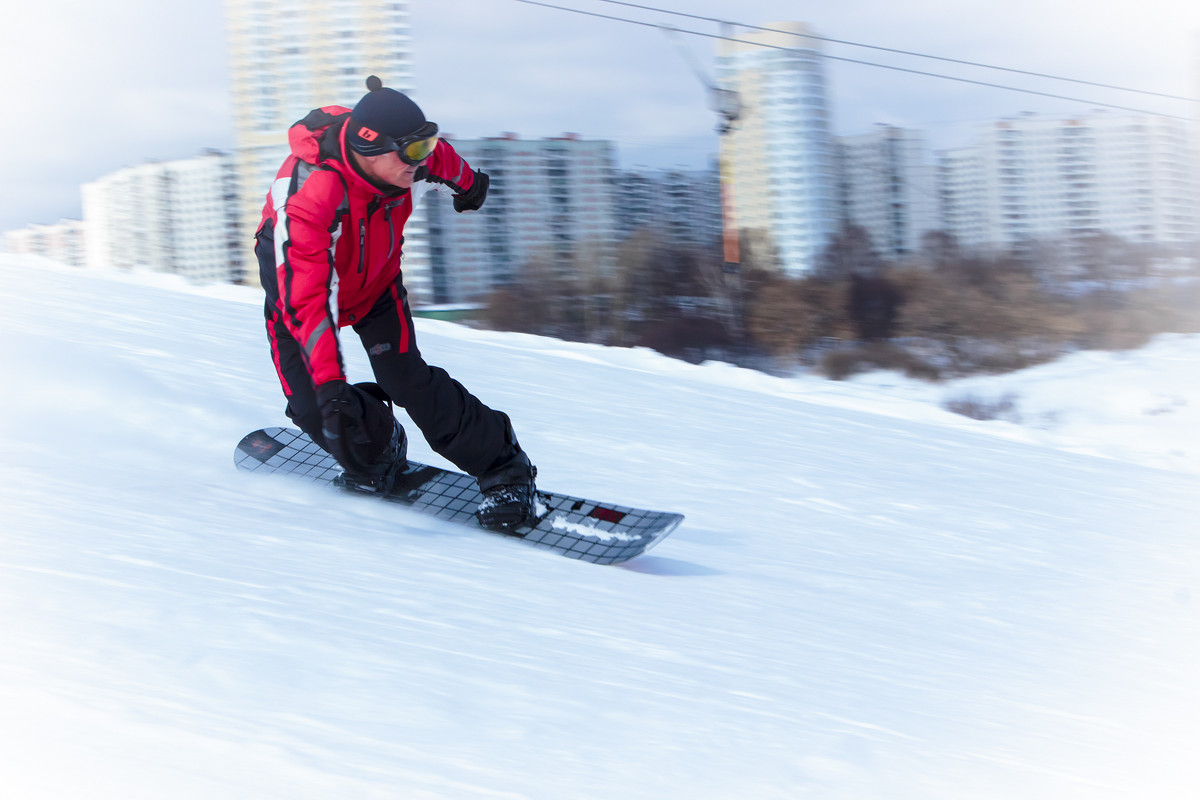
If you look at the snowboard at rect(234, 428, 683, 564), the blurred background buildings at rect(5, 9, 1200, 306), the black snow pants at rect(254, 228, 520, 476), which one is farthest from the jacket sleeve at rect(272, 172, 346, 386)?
the blurred background buildings at rect(5, 9, 1200, 306)

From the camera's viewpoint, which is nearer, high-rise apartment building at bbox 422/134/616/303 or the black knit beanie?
the black knit beanie

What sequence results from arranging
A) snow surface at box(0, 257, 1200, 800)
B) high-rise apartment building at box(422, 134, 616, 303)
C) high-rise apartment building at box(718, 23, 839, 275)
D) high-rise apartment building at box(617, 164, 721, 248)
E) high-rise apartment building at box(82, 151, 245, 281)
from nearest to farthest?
snow surface at box(0, 257, 1200, 800)
high-rise apartment building at box(82, 151, 245, 281)
high-rise apartment building at box(422, 134, 616, 303)
high-rise apartment building at box(617, 164, 721, 248)
high-rise apartment building at box(718, 23, 839, 275)

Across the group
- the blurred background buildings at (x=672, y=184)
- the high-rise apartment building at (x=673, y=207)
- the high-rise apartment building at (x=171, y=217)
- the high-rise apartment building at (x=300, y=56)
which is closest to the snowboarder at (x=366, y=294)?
the blurred background buildings at (x=672, y=184)

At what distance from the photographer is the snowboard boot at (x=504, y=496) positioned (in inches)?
123

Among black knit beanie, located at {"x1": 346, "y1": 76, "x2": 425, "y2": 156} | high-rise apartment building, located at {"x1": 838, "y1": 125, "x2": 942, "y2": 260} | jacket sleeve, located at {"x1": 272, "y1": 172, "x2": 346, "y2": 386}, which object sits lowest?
high-rise apartment building, located at {"x1": 838, "y1": 125, "x2": 942, "y2": 260}

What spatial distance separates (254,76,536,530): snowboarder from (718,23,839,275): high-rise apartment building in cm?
3308

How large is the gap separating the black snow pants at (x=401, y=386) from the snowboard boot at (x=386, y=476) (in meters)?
0.21

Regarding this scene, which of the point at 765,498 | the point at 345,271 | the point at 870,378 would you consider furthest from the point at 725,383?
the point at 870,378

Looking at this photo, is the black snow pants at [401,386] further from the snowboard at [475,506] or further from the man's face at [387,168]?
the man's face at [387,168]

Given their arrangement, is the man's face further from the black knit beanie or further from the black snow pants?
the black snow pants

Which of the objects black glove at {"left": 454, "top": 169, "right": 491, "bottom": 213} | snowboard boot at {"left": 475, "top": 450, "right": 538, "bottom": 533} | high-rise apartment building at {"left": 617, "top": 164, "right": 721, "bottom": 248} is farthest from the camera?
high-rise apartment building at {"left": 617, "top": 164, "right": 721, "bottom": 248}

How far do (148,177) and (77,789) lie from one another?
35.5 meters

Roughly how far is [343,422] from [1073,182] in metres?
39.3

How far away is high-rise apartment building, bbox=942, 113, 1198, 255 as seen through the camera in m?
34.0
